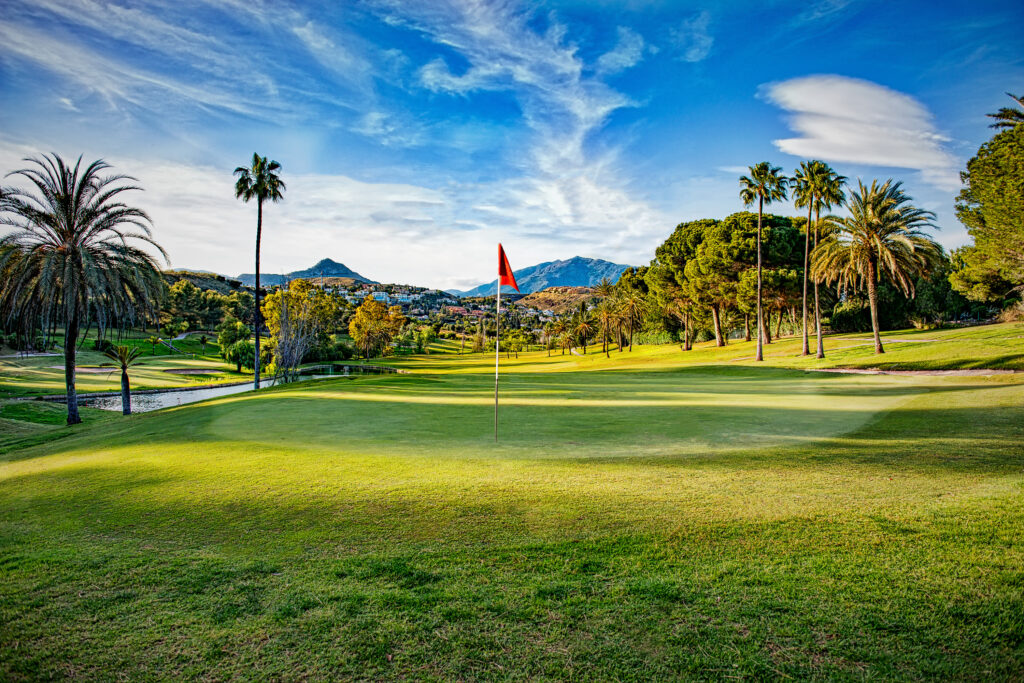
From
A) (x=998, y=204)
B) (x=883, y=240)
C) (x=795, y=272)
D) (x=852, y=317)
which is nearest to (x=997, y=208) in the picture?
(x=998, y=204)

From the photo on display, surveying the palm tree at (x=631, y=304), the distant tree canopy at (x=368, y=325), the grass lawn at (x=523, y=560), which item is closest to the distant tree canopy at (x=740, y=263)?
the palm tree at (x=631, y=304)

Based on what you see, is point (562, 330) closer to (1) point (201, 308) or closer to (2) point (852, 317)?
(2) point (852, 317)

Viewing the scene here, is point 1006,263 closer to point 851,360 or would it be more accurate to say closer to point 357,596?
point 851,360

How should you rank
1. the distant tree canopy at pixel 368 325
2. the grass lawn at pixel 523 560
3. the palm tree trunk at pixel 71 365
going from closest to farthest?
the grass lawn at pixel 523 560, the palm tree trunk at pixel 71 365, the distant tree canopy at pixel 368 325

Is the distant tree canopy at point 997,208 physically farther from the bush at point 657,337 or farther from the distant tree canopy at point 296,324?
the distant tree canopy at point 296,324

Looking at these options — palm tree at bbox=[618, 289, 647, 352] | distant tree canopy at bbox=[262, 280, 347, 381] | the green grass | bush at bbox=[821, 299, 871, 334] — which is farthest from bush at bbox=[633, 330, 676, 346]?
the green grass

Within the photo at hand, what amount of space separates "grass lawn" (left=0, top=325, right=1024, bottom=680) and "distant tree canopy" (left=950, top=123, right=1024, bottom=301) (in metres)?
24.3

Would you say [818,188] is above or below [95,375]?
above

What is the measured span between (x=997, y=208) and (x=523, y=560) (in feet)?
126

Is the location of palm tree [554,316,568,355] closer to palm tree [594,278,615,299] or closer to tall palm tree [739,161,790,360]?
palm tree [594,278,615,299]

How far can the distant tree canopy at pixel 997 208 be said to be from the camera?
26.7 meters

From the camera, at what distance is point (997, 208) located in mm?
28766

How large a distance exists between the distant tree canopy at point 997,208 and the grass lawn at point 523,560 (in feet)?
79.8

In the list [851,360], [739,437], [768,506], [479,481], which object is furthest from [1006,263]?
[479,481]
